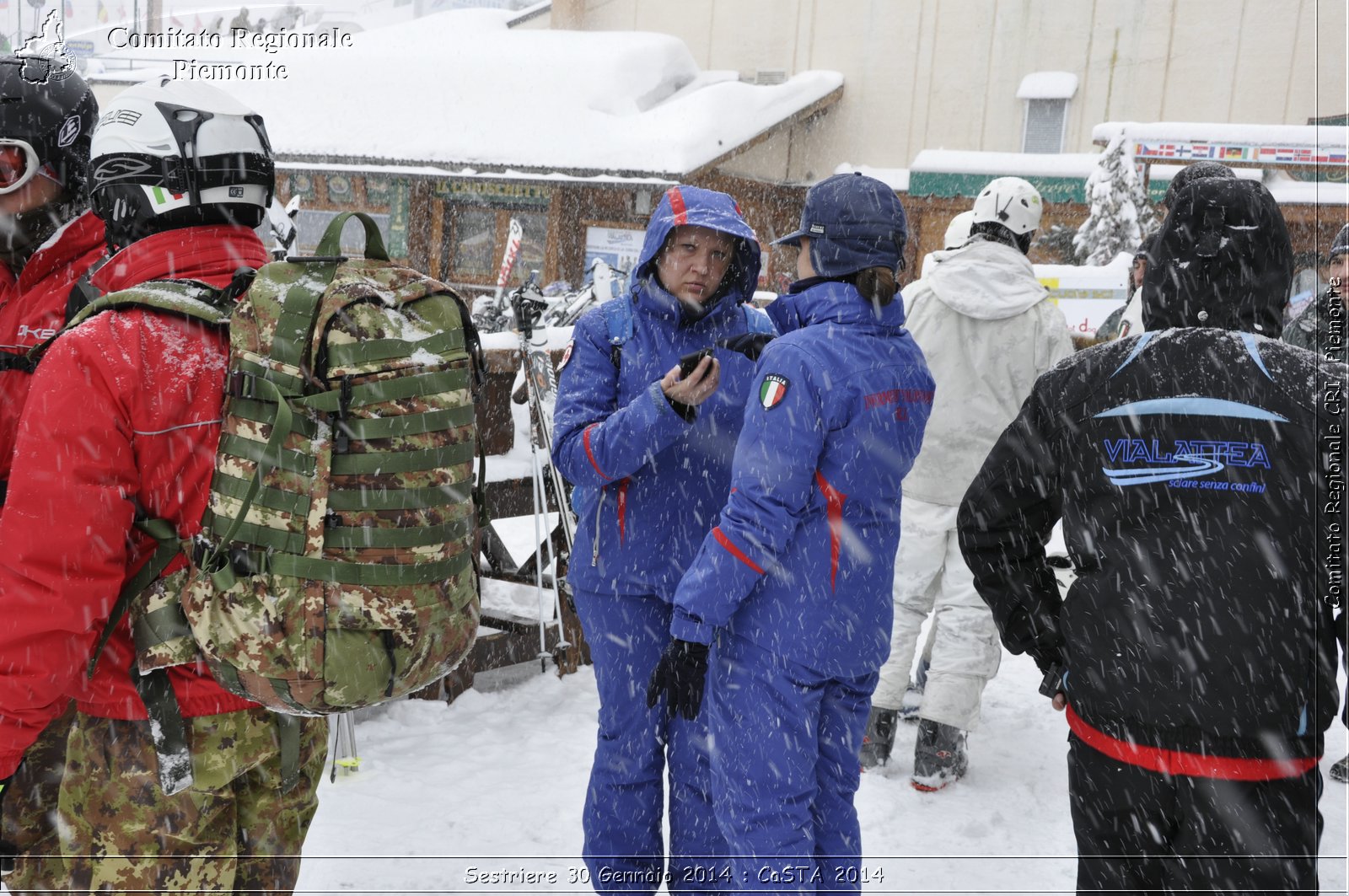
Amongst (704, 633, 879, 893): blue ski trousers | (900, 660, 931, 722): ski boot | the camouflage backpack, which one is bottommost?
(900, 660, 931, 722): ski boot

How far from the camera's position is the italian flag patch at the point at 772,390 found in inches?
110

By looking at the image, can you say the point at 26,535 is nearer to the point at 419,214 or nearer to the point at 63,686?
the point at 63,686

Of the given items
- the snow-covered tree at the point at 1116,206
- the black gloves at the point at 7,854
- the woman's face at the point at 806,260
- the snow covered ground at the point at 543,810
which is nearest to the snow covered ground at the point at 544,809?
the snow covered ground at the point at 543,810

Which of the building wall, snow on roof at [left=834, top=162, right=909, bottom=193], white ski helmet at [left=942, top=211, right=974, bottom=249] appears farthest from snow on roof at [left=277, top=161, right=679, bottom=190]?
white ski helmet at [left=942, top=211, right=974, bottom=249]

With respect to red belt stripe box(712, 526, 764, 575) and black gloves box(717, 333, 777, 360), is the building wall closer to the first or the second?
black gloves box(717, 333, 777, 360)

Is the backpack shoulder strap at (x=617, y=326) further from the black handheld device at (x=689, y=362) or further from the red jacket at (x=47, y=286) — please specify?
the red jacket at (x=47, y=286)

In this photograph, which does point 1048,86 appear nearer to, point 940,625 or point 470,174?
point 470,174

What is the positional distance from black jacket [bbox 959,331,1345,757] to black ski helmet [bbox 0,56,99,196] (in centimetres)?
268

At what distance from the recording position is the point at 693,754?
3.28 metres

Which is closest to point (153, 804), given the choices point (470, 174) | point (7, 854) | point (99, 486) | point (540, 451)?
point (99, 486)

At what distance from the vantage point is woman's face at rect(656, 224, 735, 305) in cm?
335

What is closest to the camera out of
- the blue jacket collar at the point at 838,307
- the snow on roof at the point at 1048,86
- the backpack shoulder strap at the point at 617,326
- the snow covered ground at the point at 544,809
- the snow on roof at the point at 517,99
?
the blue jacket collar at the point at 838,307

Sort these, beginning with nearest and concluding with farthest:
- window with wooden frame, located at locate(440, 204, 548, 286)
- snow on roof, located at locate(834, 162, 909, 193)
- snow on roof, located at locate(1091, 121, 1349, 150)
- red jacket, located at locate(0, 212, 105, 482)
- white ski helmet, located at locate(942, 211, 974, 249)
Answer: red jacket, located at locate(0, 212, 105, 482)
white ski helmet, located at locate(942, 211, 974, 249)
snow on roof, located at locate(1091, 121, 1349, 150)
snow on roof, located at locate(834, 162, 909, 193)
window with wooden frame, located at locate(440, 204, 548, 286)

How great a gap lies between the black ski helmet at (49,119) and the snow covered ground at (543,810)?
8.18ft
